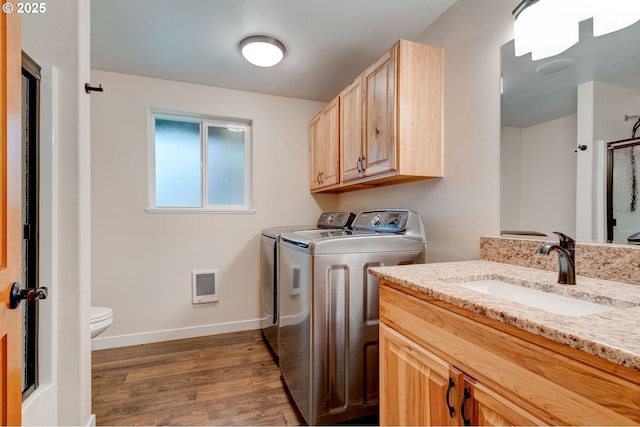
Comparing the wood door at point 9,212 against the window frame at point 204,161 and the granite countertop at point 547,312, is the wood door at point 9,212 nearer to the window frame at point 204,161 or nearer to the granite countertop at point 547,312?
the granite countertop at point 547,312

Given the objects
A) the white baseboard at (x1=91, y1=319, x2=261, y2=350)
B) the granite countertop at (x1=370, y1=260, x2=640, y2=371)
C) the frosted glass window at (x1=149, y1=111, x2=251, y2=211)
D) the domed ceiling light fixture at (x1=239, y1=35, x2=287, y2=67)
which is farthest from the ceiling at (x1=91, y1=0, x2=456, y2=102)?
the white baseboard at (x1=91, y1=319, x2=261, y2=350)

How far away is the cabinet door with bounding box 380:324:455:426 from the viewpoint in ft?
2.88

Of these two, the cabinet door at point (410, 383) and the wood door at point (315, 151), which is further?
the wood door at point (315, 151)

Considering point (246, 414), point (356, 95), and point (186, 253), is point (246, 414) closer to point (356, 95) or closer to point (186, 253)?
point (186, 253)

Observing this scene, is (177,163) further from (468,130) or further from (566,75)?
(566,75)

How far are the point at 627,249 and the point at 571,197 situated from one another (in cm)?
27

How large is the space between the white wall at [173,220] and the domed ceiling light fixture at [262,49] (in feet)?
2.63

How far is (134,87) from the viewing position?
8.21ft

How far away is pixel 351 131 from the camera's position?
2123 mm

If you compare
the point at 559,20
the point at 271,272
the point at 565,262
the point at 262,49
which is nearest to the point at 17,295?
the point at 271,272

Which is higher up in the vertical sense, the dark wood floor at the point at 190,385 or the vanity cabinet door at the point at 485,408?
the vanity cabinet door at the point at 485,408

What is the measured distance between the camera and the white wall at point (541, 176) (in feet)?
3.86

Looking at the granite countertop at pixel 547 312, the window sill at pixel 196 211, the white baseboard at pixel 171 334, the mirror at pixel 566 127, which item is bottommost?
the white baseboard at pixel 171 334

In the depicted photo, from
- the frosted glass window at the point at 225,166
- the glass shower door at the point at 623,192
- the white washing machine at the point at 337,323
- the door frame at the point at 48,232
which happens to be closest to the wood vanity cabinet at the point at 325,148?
the frosted glass window at the point at 225,166
